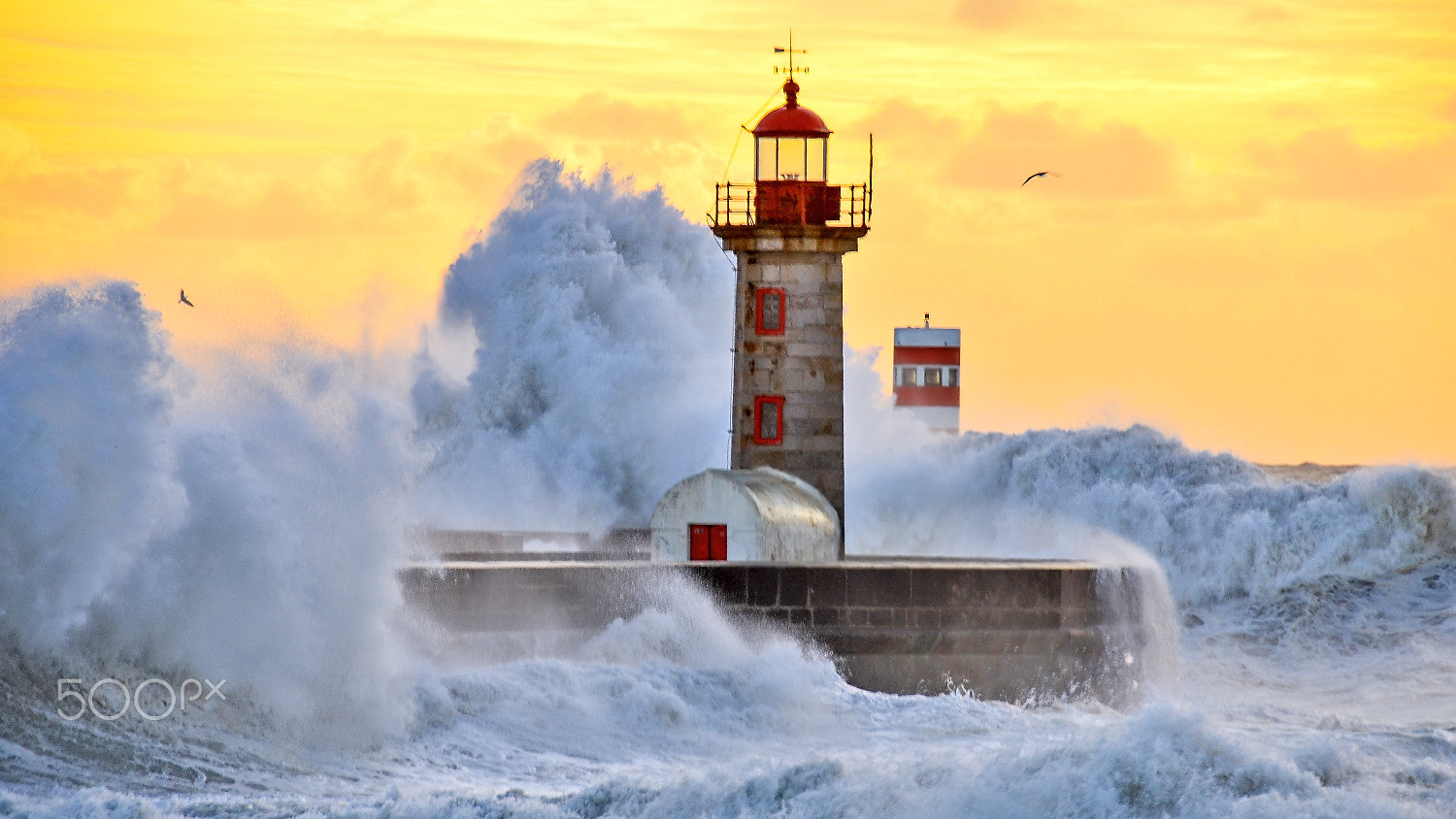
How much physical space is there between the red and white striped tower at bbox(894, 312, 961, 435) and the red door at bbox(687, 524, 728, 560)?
14.7 m

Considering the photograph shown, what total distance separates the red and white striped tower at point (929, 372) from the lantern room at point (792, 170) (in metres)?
13.2

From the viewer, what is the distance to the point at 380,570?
11.3 metres

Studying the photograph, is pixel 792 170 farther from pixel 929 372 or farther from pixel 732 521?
pixel 929 372

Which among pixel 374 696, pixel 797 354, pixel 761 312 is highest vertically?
pixel 761 312

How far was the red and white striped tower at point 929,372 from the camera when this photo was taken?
29.4 m

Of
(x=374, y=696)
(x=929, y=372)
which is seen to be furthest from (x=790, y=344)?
(x=929, y=372)

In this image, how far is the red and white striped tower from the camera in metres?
29.4

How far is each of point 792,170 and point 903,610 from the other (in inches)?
168

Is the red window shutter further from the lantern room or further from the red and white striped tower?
the red and white striped tower

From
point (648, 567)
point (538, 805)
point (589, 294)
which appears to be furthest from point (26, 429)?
point (589, 294)

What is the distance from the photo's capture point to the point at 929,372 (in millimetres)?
29609

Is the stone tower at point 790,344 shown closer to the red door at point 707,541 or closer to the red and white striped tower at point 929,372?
the red door at point 707,541

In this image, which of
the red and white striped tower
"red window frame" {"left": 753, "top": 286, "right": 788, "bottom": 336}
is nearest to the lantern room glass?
"red window frame" {"left": 753, "top": 286, "right": 788, "bottom": 336}

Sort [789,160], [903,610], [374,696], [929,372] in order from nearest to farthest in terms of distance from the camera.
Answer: [374,696] → [903,610] → [789,160] → [929,372]
